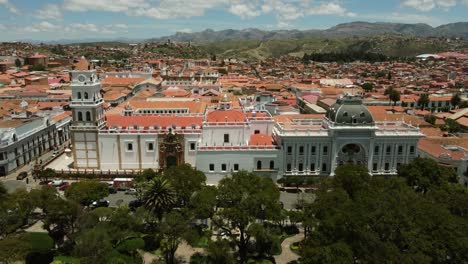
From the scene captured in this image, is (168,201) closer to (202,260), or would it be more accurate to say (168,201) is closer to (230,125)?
(202,260)

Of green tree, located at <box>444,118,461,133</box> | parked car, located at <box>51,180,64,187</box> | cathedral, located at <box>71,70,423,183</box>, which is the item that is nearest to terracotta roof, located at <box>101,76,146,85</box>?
cathedral, located at <box>71,70,423,183</box>

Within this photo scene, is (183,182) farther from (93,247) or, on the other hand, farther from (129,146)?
(129,146)

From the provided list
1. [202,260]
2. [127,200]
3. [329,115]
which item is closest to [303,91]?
[329,115]

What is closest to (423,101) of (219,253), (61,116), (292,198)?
(292,198)

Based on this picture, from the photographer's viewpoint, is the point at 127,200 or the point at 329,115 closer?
the point at 127,200

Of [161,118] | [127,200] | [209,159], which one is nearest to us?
[127,200]

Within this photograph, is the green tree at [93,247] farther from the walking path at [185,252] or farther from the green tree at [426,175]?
the green tree at [426,175]

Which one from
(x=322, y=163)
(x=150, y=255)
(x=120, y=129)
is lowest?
(x=150, y=255)
